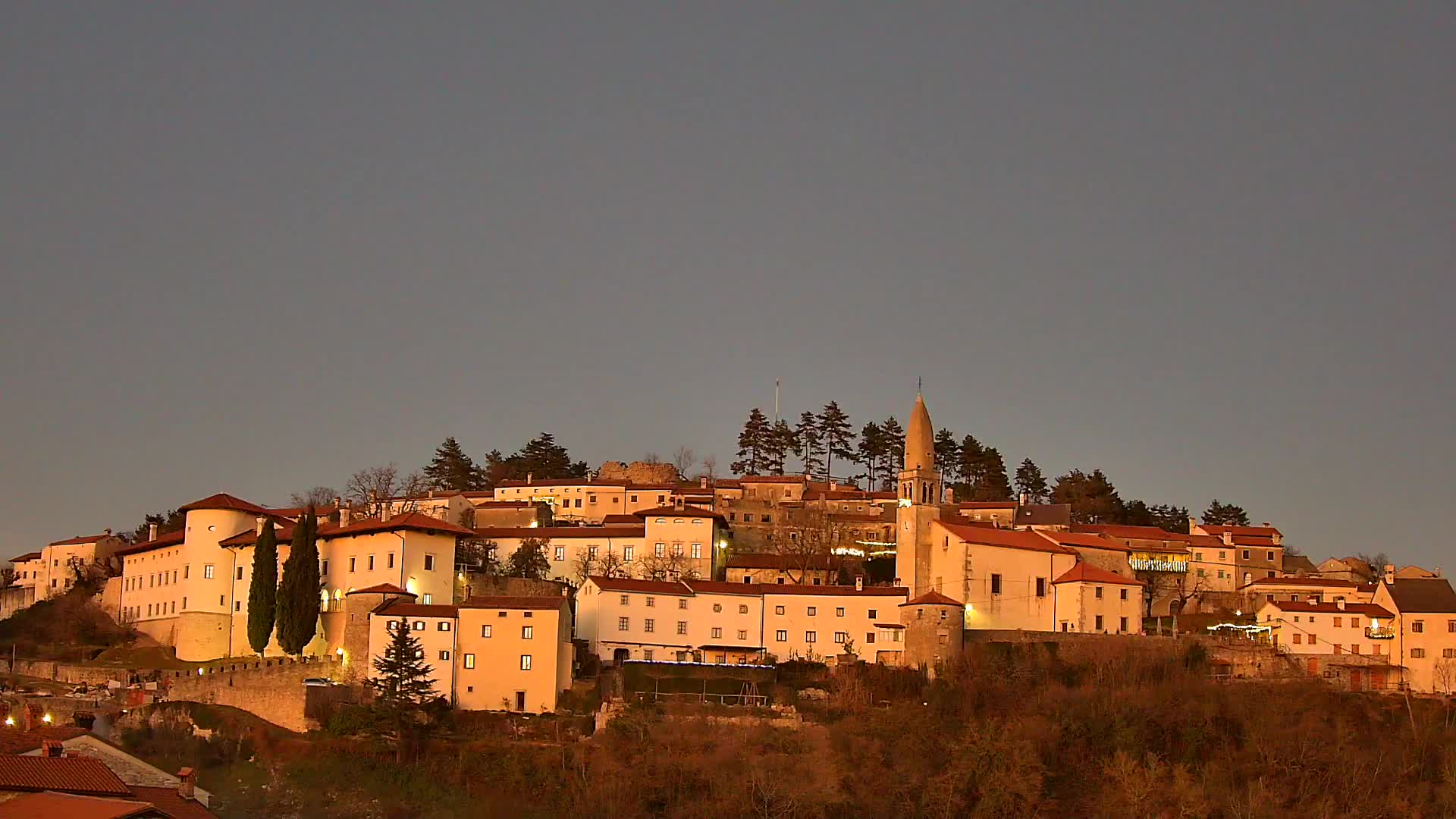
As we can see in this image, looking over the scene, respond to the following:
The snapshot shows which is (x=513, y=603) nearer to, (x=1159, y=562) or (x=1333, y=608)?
(x=1333, y=608)

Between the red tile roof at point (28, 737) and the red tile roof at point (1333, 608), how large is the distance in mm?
45230

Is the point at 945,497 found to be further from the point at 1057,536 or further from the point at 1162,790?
the point at 1162,790

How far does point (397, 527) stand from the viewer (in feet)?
215

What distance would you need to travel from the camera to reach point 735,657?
66000 mm

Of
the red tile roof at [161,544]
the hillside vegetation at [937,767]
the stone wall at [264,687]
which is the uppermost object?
the red tile roof at [161,544]

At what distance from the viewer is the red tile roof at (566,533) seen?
77.8 metres

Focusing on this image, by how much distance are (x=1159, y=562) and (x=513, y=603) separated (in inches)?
1386

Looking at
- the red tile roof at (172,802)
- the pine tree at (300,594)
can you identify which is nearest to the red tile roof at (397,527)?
the pine tree at (300,594)

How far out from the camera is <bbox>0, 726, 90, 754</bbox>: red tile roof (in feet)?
135

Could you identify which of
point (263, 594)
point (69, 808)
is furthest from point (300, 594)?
point (69, 808)

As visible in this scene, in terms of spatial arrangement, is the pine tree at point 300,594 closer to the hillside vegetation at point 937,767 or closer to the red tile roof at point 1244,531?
the hillside vegetation at point 937,767

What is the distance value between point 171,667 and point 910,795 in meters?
29.6

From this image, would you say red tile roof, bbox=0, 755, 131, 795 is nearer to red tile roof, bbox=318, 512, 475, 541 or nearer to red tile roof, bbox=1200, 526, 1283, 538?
red tile roof, bbox=318, 512, 475, 541

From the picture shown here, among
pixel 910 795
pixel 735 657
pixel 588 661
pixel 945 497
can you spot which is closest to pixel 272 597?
pixel 588 661
